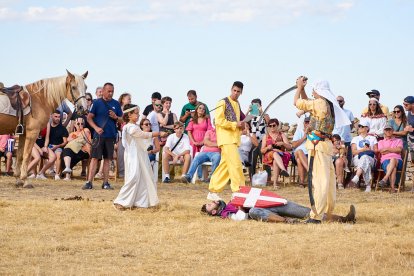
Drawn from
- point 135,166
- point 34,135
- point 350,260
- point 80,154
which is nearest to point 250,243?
point 350,260

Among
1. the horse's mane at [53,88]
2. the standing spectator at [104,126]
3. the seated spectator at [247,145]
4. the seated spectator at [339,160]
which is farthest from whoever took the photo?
the seated spectator at [247,145]

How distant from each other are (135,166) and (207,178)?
18.9 feet

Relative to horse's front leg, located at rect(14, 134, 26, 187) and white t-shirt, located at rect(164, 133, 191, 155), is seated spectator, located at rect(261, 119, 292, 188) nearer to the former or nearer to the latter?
white t-shirt, located at rect(164, 133, 191, 155)

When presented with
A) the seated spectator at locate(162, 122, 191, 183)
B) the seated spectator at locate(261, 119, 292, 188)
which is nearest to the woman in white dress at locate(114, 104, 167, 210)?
the seated spectator at locate(261, 119, 292, 188)

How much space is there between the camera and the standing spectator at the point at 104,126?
16.0 m

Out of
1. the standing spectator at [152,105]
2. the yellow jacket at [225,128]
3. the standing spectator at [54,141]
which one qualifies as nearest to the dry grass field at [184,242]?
the yellow jacket at [225,128]

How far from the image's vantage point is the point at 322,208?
11266 millimetres

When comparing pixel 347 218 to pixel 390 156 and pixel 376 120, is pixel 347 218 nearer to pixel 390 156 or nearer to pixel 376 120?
pixel 390 156

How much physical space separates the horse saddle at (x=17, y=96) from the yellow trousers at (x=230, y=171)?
470 centimetres

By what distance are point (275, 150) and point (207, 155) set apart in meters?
1.28

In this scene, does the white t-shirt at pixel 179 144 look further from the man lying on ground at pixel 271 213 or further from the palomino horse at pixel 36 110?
the man lying on ground at pixel 271 213

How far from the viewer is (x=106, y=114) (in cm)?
1606

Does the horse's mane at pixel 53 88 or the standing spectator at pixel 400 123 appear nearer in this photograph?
the horse's mane at pixel 53 88

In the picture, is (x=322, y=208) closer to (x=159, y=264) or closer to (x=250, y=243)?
(x=250, y=243)
